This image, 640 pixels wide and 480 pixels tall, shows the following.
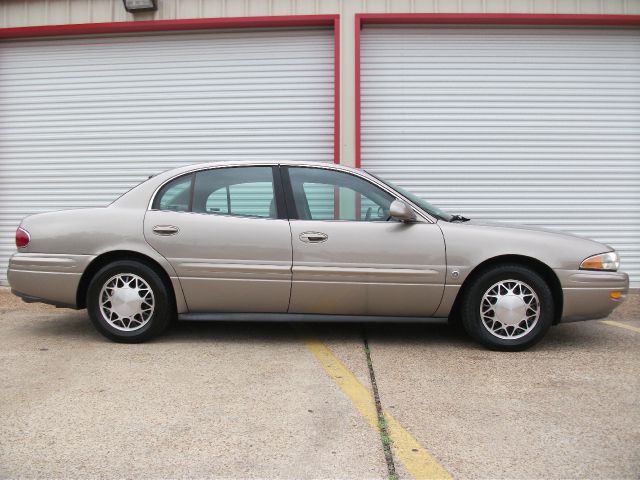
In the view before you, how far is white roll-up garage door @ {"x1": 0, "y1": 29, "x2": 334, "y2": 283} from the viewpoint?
7.68 metres

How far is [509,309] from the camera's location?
4.26 metres

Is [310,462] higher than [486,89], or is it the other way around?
[486,89]

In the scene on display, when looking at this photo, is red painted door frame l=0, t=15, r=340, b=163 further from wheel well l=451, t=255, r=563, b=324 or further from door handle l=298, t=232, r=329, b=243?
wheel well l=451, t=255, r=563, b=324

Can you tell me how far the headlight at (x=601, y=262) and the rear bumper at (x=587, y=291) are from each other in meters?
0.04

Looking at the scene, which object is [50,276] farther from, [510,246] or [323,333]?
[510,246]

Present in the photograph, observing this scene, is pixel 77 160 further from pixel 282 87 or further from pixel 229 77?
pixel 282 87

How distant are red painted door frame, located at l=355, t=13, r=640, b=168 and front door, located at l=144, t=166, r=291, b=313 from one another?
3.22 meters

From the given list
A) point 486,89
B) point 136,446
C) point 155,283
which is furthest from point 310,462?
point 486,89

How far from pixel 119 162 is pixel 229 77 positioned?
1.97 metres

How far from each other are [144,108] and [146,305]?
4.31 m

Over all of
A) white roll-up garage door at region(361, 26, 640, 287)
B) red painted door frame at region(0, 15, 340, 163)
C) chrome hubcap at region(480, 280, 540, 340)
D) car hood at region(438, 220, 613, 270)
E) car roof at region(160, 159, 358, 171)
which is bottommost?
chrome hubcap at region(480, 280, 540, 340)

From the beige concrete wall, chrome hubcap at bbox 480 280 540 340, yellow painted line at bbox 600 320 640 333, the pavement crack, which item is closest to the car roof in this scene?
chrome hubcap at bbox 480 280 540 340

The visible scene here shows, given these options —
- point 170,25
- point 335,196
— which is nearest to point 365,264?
point 335,196

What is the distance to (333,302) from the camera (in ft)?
14.4
